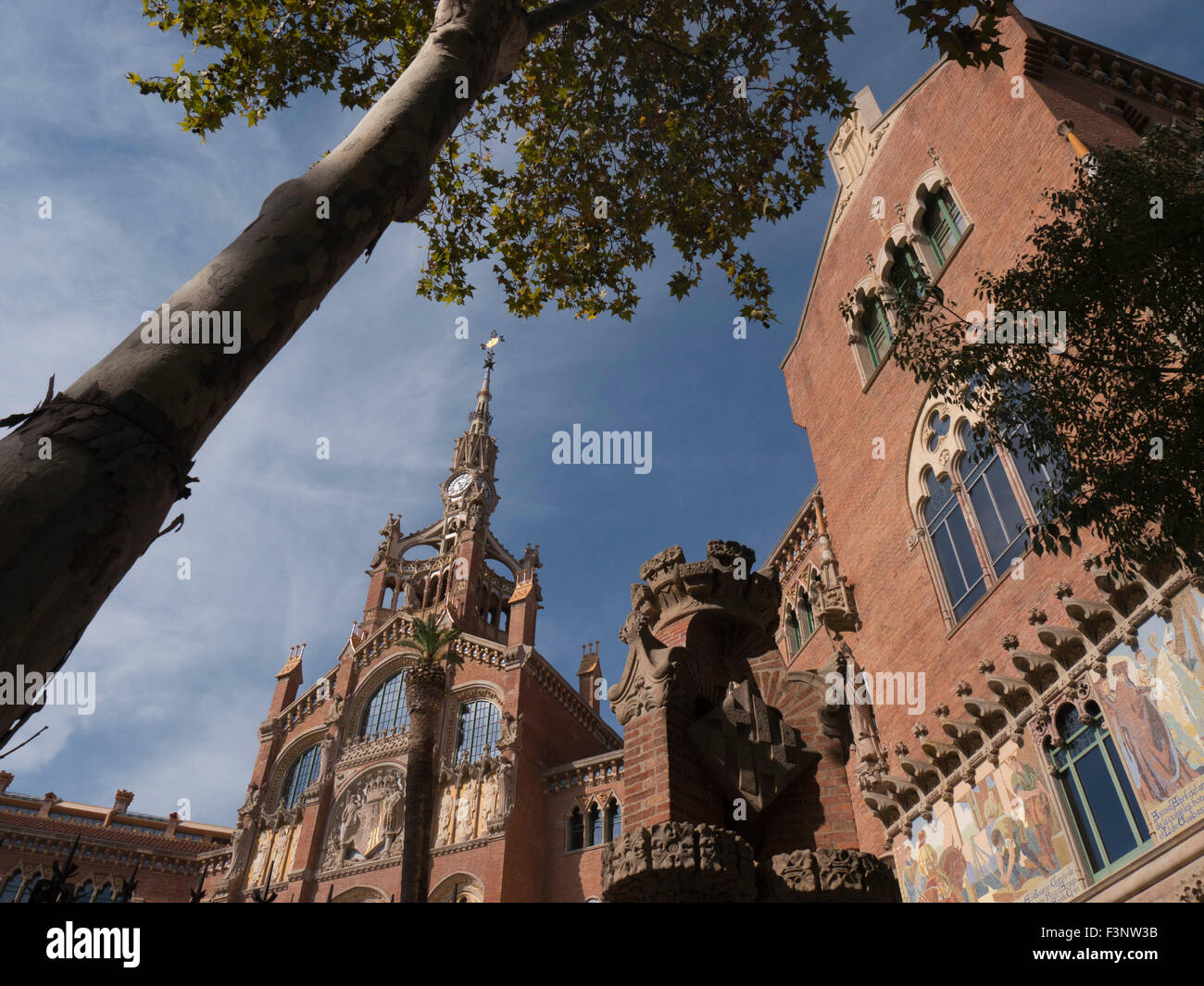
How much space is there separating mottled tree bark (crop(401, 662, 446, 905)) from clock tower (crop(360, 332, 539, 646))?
938 cm

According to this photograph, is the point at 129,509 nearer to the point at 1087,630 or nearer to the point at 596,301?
the point at 596,301

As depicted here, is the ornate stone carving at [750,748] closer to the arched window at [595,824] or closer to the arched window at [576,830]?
the arched window at [595,824]

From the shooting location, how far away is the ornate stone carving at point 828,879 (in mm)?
3969

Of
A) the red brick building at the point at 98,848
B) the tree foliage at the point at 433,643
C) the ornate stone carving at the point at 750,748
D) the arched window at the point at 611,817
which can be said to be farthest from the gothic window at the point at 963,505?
the red brick building at the point at 98,848

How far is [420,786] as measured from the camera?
2245 cm

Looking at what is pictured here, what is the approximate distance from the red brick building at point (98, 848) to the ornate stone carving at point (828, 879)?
37974 millimetres

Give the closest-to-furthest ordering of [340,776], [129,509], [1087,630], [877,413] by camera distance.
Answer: [129,509] < [1087,630] < [877,413] < [340,776]

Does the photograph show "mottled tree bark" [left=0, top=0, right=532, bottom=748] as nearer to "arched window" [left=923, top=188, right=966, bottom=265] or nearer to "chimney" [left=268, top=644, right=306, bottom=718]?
"arched window" [left=923, top=188, right=966, bottom=265]

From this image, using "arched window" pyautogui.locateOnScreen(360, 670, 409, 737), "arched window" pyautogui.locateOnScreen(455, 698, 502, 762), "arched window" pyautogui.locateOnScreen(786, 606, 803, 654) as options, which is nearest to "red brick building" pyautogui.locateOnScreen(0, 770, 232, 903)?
"arched window" pyautogui.locateOnScreen(360, 670, 409, 737)

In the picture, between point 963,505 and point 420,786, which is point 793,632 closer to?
point 963,505

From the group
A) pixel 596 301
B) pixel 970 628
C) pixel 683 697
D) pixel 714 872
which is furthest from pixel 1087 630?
pixel 714 872

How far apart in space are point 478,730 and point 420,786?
9337mm

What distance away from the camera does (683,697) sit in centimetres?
498
